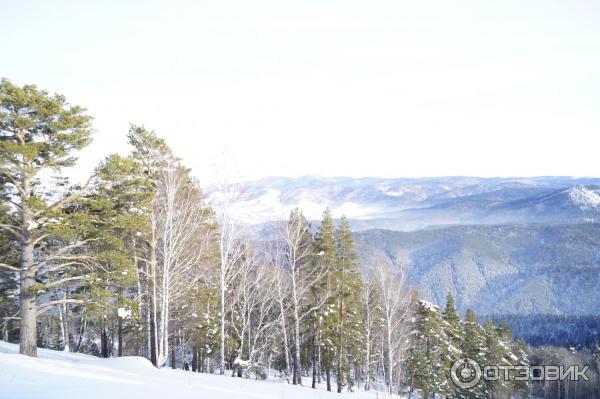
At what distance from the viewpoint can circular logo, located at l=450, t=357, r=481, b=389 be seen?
39.3 m

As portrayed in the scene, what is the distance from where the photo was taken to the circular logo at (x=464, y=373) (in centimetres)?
3929

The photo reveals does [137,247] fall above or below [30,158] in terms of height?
below

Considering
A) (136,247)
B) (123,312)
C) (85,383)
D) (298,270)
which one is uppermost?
(136,247)

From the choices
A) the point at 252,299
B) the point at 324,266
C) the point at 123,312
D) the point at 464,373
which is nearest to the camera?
the point at 123,312

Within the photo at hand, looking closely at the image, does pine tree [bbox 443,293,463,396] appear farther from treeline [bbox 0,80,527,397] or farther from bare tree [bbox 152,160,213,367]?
bare tree [bbox 152,160,213,367]

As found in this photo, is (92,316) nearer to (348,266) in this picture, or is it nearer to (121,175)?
(121,175)

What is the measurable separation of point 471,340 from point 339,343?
930 inches

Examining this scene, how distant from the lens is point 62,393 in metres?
9.56

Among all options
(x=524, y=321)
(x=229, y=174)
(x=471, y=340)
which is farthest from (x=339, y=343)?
(x=524, y=321)

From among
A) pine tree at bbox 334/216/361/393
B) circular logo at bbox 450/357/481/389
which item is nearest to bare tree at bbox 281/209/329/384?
pine tree at bbox 334/216/361/393

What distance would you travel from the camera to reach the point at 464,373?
1738 inches

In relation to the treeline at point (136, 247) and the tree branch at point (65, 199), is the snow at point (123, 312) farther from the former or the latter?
the tree branch at point (65, 199)

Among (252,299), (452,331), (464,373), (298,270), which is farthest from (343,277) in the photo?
(464,373)

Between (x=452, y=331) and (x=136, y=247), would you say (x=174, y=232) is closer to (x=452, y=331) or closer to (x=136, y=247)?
(x=136, y=247)
